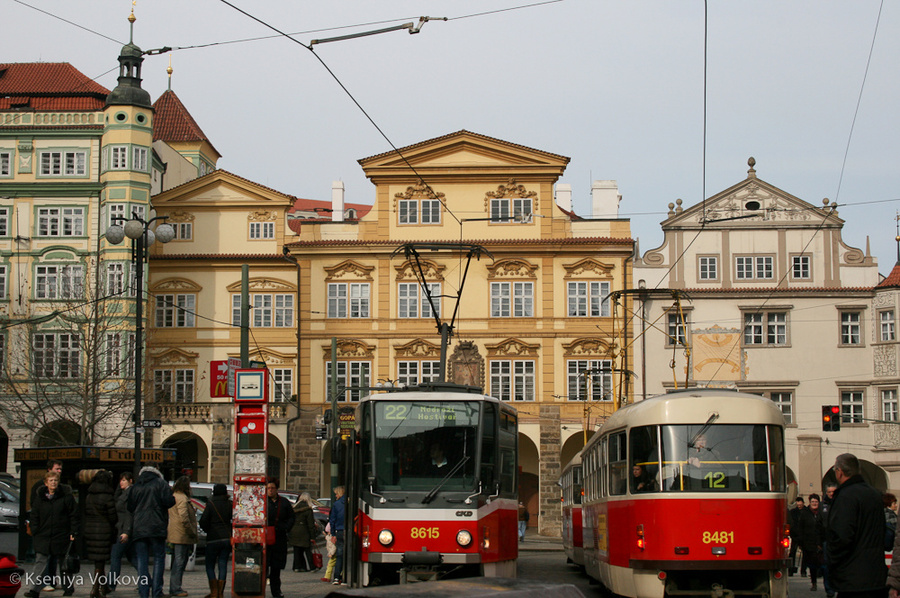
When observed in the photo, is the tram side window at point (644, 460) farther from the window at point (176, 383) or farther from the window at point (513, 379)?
the window at point (176, 383)

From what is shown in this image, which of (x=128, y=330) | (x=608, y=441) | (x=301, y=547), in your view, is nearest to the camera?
(x=608, y=441)

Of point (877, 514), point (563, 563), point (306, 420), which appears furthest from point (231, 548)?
point (306, 420)

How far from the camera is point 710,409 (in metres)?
15.0

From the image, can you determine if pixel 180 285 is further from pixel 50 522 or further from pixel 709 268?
pixel 50 522

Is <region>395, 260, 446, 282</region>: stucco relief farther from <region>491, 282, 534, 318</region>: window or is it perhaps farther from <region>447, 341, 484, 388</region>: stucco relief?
<region>447, 341, 484, 388</region>: stucco relief

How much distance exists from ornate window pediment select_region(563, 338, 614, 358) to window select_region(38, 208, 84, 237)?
20612 millimetres

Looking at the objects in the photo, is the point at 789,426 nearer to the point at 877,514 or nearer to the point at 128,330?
the point at 128,330

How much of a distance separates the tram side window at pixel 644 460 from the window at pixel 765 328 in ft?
111

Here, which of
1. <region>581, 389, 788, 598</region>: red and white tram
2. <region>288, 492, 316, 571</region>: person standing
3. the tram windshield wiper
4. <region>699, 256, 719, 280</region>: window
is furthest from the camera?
<region>699, 256, 719, 280</region>: window

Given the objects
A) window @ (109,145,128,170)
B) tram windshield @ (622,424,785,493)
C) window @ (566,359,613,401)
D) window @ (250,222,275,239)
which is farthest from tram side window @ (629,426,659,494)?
window @ (109,145,128,170)

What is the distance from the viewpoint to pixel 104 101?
50.1 metres

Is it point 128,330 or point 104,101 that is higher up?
point 104,101

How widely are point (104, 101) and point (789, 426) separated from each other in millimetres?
31363

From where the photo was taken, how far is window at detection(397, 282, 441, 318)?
158ft
